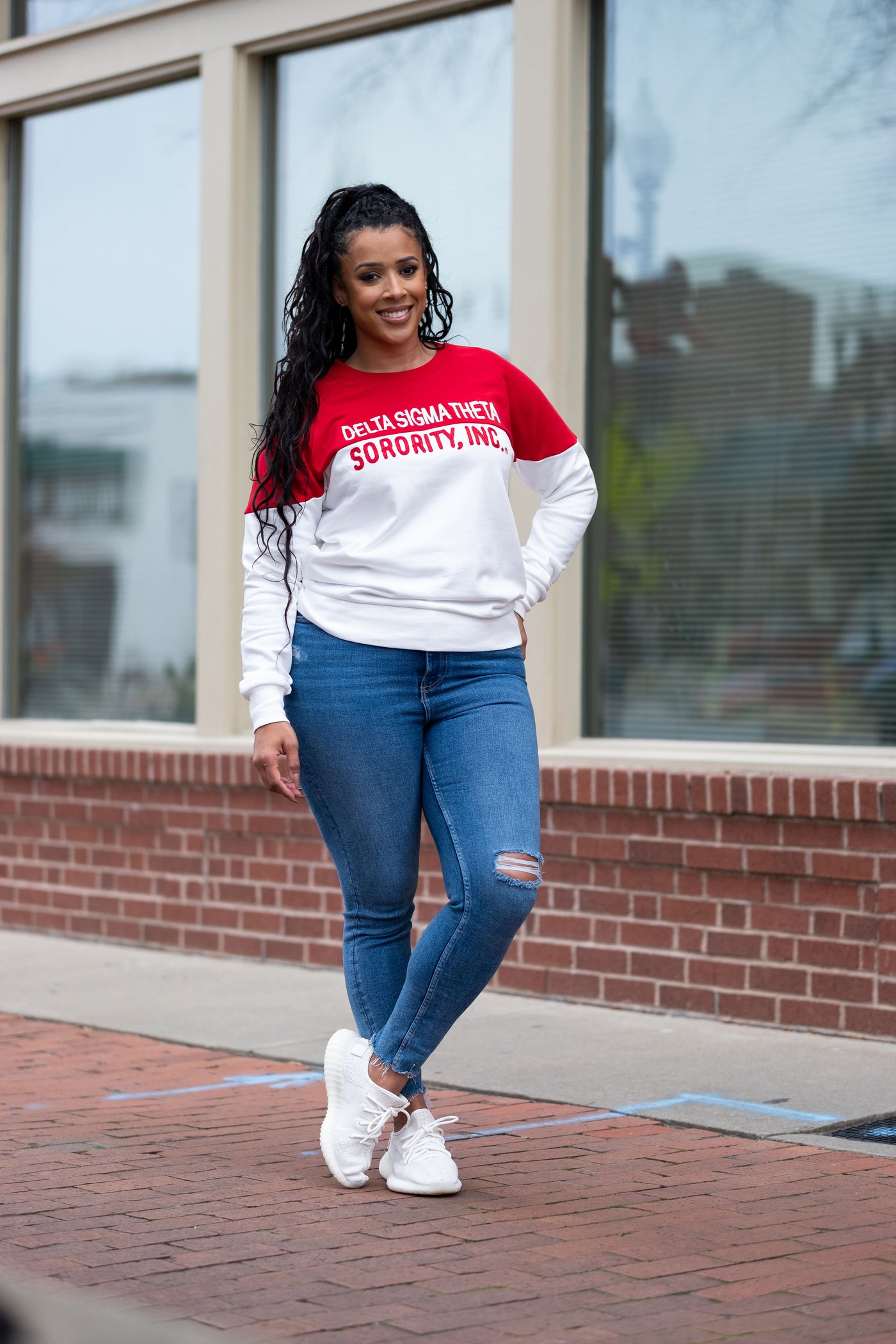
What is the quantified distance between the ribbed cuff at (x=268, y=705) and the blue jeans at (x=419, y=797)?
0.07 m

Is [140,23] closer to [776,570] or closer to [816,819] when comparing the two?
[776,570]

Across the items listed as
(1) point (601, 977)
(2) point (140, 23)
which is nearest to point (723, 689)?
(1) point (601, 977)

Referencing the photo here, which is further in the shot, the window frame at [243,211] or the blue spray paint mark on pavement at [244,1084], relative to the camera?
the window frame at [243,211]

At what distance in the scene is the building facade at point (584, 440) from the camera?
19.5 ft

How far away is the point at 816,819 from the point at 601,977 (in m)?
1.00

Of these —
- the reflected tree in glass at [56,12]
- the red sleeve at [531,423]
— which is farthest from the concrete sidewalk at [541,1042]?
the reflected tree in glass at [56,12]

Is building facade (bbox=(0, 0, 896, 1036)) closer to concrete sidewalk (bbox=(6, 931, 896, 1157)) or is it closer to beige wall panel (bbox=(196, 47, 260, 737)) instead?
beige wall panel (bbox=(196, 47, 260, 737))

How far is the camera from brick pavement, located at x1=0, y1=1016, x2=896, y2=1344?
3.08 metres

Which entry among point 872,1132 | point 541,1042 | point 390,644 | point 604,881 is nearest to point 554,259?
point 604,881

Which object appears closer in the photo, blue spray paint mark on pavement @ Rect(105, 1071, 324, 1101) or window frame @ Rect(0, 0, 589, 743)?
blue spray paint mark on pavement @ Rect(105, 1071, 324, 1101)

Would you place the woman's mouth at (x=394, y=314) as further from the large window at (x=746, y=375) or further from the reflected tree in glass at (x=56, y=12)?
the reflected tree in glass at (x=56, y=12)

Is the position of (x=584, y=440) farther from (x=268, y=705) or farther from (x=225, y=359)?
(x=268, y=705)

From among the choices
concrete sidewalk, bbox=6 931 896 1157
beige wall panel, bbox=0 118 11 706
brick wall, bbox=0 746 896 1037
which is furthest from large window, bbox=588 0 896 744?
beige wall panel, bbox=0 118 11 706

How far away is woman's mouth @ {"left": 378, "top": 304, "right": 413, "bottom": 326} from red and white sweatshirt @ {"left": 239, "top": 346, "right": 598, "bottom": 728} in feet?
0.39
